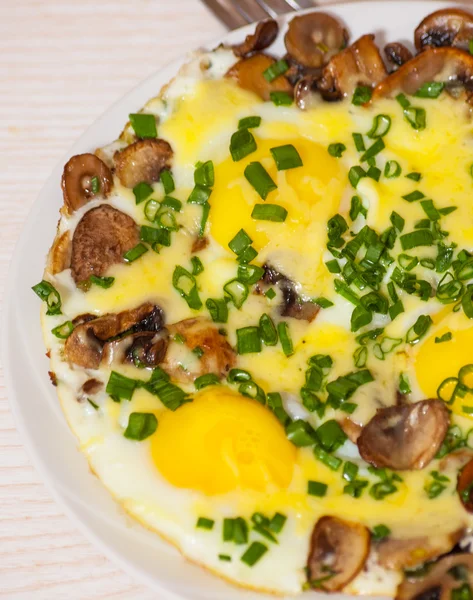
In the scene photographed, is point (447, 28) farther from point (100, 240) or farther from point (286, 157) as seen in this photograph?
point (100, 240)

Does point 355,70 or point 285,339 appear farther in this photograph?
point 355,70

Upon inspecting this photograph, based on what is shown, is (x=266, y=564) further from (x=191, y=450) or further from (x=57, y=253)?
(x=57, y=253)

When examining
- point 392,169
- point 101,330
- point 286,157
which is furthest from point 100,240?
point 392,169

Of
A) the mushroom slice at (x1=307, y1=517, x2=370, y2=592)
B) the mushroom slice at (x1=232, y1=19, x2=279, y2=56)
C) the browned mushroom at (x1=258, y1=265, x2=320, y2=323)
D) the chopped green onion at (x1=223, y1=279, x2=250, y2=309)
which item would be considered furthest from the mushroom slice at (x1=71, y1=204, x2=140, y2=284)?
the mushroom slice at (x1=307, y1=517, x2=370, y2=592)

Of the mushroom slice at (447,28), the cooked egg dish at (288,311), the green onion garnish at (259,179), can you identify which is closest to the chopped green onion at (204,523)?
the cooked egg dish at (288,311)

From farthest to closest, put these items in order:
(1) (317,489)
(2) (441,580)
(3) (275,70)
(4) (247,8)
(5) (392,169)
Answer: (4) (247,8)
(3) (275,70)
(5) (392,169)
(1) (317,489)
(2) (441,580)

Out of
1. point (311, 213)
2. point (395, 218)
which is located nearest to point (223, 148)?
point (311, 213)
